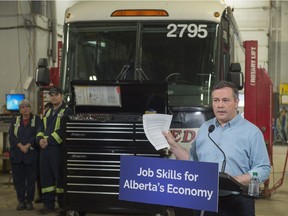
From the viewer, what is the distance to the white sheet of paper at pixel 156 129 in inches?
124

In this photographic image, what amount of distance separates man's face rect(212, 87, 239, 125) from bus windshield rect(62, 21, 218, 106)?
3083mm

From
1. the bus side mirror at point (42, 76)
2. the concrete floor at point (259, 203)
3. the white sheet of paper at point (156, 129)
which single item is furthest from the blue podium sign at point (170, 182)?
the concrete floor at point (259, 203)

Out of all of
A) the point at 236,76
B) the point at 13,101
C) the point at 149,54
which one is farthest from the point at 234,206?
the point at 13,101

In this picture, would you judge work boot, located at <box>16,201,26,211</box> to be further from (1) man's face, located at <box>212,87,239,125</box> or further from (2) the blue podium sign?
(1) man's face, located at <box>212,87,239,125</box>

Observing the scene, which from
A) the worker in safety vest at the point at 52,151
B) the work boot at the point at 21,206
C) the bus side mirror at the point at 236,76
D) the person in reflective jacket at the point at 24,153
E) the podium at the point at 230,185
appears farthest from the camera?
the work boot at the point at 21,206

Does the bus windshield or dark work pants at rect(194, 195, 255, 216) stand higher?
the bus windshield

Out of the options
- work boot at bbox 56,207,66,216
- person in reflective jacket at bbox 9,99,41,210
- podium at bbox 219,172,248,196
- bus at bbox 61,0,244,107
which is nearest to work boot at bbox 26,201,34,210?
person in reflective jacket at bbox 9,99,41,210

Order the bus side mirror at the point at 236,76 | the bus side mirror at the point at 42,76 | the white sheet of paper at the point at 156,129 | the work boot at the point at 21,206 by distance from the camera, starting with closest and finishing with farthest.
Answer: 1. the white sheet of paper at the point at 156,129
2. the bus side mirror at the point at 236,76
3. the bus side mirror at the point at 42,76
4. the work boot at the point at 21,206

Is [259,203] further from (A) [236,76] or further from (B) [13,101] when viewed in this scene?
(B) [13,101]

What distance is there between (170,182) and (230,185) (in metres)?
0.37

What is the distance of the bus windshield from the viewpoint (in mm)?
6316

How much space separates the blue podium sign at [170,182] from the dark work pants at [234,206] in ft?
0.79

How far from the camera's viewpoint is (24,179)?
7191mm

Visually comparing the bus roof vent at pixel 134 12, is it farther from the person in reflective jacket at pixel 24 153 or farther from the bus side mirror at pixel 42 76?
the person in reflective jacket at pixel 24 153
